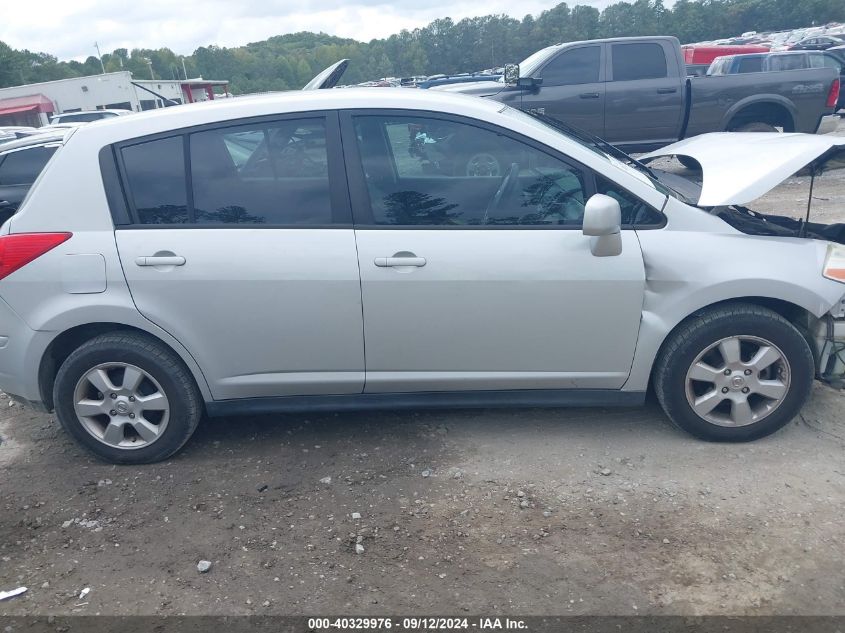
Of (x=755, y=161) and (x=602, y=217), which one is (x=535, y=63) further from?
(x=602, y=217)

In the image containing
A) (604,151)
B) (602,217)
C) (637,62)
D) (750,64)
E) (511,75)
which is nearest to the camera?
(602,217)

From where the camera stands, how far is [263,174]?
3373 millimetres

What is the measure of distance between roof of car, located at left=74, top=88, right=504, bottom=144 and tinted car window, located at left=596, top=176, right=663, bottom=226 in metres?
0.66

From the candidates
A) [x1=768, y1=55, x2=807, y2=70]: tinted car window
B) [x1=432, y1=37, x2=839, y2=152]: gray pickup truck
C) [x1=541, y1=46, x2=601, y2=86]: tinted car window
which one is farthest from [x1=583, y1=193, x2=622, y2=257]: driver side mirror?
[x1=768, y1=55, x2=807, y2=70]: tinted car window

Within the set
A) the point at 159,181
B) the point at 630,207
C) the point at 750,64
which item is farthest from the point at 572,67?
the point at 159,181

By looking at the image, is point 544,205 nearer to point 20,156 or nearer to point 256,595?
point 256,595

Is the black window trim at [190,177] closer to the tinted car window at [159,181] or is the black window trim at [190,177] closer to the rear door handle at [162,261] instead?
the tinted car window at [159,181]

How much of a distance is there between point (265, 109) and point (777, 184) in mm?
2553

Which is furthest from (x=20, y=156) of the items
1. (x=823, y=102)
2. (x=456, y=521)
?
(x=823, y=102)

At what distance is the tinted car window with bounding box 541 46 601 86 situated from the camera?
1038 cm

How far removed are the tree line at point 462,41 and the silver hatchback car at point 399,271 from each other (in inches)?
1950

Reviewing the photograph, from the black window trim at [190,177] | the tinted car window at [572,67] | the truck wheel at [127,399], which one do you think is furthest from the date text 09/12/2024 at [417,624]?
the tinted car window at [572,67]

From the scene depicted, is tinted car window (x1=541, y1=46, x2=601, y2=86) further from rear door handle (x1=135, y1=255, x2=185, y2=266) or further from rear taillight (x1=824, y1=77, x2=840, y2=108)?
rear door handle (x1=135, y1=255, x2=185, y2=266)

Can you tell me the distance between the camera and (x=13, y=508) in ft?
11.1
